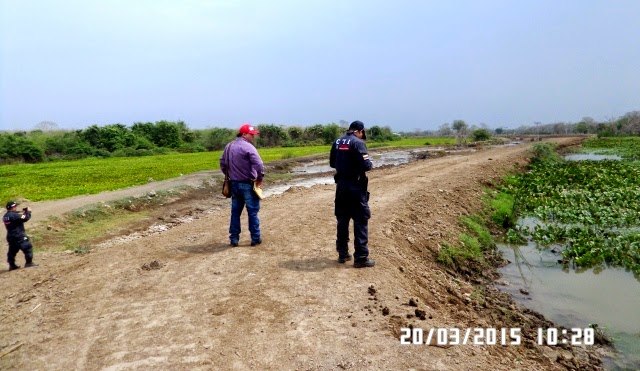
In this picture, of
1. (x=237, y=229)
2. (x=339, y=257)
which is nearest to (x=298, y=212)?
(x=237, y=229)

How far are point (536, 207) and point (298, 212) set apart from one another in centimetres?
845

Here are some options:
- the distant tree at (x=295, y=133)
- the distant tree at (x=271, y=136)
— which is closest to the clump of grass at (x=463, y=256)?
the distant tree at (x=271, y=136)

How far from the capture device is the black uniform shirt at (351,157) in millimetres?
6258

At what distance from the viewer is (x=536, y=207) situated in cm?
1464

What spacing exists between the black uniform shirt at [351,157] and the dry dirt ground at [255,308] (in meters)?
1.36

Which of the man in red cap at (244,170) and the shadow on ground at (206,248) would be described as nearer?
the man in red cap at (244,170)

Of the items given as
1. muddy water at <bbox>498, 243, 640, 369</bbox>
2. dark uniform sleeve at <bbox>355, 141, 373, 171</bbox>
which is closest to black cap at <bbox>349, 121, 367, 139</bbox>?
dark uniform sleeve at <bbox>355, 141, 373, 171</bbox>

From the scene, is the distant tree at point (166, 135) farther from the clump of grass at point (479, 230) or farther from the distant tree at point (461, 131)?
the clump of grass at point (479, 230)

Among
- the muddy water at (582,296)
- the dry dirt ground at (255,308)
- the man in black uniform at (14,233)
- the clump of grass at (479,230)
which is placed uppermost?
the man in black uniform at (14,233)

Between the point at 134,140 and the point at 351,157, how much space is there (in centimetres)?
4566

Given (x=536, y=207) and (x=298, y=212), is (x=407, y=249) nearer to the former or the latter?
(x=298, y=212)
